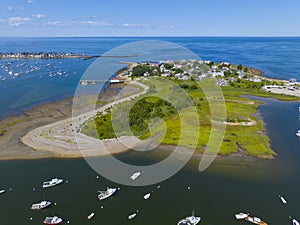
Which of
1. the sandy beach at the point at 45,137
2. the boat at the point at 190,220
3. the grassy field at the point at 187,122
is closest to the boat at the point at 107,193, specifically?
the boat at the point at 190,220

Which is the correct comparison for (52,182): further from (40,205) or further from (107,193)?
(107,193)

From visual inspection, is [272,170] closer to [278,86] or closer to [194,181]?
[194,181]

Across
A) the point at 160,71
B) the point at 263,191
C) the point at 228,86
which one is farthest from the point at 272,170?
the point at 160,71

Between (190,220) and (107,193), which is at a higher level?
(107,193)

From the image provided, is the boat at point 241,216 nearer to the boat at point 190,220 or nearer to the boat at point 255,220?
the boat at point 255,220

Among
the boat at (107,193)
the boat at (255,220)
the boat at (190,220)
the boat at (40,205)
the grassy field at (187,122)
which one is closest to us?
the boat at (190,220)

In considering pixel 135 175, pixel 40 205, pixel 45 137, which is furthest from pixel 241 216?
pixel 45 137

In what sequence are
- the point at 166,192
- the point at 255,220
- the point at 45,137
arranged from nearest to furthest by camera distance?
1. the point at 255,220
2. the point at 166,192
3. the point at 45,137

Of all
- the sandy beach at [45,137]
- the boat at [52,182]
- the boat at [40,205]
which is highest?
the sandy beach at [45,137]

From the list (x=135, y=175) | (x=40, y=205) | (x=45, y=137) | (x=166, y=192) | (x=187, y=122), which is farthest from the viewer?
(x=187, y=122)
